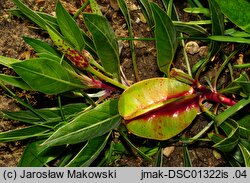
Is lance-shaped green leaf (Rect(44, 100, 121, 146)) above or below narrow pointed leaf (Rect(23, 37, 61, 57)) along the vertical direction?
below

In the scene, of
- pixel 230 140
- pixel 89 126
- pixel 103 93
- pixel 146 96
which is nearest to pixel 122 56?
pixel 103 93

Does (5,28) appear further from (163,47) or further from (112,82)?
(163,47)

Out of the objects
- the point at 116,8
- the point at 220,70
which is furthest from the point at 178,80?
the point at 116,8

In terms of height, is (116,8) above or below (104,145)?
above

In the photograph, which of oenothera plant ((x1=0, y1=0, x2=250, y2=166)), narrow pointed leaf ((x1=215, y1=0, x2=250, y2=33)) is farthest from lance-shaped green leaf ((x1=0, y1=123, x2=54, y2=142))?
narrow pointed leaf ((x1=215, y1=0, x2=250, y2=33))

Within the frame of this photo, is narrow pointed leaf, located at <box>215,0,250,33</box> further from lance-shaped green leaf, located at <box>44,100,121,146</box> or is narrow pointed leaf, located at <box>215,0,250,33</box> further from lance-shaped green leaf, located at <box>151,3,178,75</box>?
lance-shaped green leaf, located at <box>44,100,121,146</box>

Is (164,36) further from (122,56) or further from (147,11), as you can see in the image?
(122,56)

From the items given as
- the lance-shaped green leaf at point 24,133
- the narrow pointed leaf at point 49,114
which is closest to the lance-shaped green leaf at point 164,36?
the narrow pointed leaf at point 49,114

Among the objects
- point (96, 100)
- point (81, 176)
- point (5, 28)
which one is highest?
point (5, 28)
